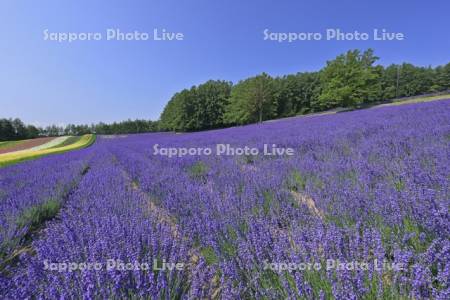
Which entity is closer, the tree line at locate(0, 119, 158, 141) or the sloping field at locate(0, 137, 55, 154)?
the sloping field at locate(0, 137, 55, 154)

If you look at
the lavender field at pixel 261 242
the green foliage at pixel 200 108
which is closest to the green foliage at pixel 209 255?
the lavender field at pixel 261 242

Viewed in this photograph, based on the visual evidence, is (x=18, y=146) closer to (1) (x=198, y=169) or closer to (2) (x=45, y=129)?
(1) (x=198, y=169)

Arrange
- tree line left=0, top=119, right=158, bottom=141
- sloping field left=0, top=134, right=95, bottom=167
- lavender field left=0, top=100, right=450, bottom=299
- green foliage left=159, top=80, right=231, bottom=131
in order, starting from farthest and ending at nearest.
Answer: tree line left=0, top=119, right=158, bottom=141
green foliage left=159, top=80, right=231, bottom=131
sloping field left=0, top=134, right=95, bottom=167
lavender field left=0, top=100, right=450, bottom=299

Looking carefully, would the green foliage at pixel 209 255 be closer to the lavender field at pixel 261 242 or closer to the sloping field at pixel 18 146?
the lavender field at pixel 261 242

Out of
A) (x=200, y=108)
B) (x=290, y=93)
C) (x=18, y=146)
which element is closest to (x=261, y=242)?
(x=18, y=146)

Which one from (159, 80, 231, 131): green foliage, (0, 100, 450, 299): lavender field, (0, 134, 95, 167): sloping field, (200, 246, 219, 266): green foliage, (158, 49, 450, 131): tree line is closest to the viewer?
(0, 100, 450, 299): lavender field

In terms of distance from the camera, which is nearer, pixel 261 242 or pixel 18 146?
pixel 261 242

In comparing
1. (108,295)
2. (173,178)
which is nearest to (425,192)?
(108,295)

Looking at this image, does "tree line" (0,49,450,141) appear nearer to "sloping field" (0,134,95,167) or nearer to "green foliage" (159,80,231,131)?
"green foliage" (159,80,231,131)

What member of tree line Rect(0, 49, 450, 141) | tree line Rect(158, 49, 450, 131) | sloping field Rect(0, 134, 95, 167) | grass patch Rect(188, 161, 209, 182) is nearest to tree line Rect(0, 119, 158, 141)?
tree line Rect(0, 49, 450, 141)

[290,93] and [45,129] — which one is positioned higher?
[290,93]
